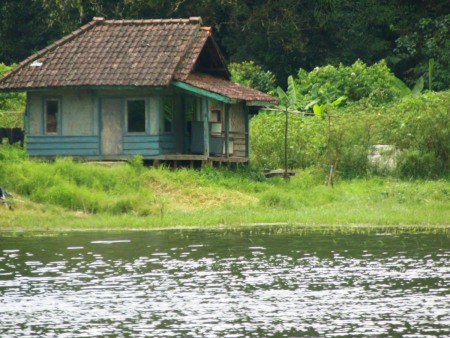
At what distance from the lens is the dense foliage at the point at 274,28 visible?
4594cm

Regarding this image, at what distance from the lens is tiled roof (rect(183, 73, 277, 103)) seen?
103ft

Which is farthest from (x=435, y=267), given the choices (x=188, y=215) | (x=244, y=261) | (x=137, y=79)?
(x=137, y=79)

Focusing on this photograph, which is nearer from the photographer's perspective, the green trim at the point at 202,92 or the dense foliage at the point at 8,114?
the green trim at the point at 202,92

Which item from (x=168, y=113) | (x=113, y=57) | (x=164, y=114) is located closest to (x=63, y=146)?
(x=113, y=57)

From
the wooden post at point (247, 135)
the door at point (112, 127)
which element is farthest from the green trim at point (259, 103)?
the door at point (112, 127)

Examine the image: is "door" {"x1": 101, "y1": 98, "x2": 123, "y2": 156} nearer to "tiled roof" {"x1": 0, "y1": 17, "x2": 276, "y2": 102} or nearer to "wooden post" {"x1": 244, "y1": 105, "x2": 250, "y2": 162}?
"tiled roof" {"x1": 0, "y1": 17, "x2": 276, "y2": 102}

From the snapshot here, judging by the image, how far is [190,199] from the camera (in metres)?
28.6

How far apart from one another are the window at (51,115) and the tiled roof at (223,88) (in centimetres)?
405

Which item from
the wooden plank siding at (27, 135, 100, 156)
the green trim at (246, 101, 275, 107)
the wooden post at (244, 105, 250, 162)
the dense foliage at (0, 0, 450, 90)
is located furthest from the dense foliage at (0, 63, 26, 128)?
the green trim at (246, 101, 275, 107)

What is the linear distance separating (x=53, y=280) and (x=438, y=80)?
1130 inches

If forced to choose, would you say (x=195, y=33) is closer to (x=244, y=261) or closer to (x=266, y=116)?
(x=266, y=116)

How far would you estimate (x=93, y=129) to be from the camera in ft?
107

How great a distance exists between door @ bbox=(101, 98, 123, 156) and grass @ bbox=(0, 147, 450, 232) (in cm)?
210

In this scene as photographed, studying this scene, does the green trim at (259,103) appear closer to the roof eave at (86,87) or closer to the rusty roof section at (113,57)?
the rusty roof section at (113,57)
